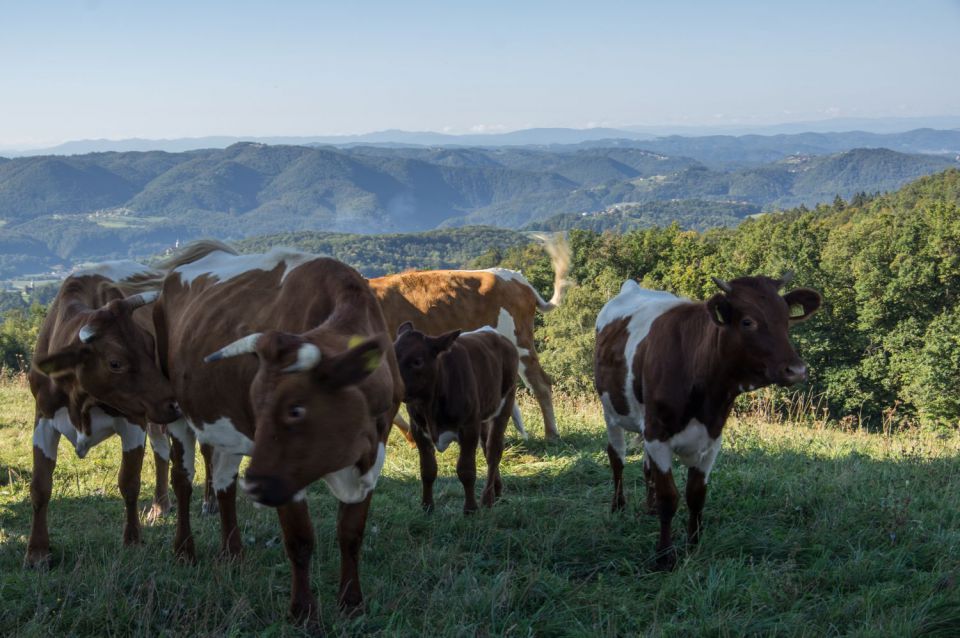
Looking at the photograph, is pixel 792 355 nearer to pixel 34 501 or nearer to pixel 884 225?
pixel 34 501

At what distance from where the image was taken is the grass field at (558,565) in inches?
168

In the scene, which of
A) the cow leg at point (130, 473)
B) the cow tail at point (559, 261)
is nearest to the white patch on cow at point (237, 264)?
the cow leg at point (130, 473)

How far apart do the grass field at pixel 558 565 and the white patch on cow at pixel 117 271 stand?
2224mm

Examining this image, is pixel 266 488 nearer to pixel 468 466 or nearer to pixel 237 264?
pixel 237 264

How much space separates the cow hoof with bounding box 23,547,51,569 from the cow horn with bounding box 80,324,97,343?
1585 millimetres

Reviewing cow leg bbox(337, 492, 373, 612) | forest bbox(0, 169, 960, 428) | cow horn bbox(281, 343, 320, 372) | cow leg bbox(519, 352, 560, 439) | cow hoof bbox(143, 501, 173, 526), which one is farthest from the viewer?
forest bbox(0, 169, 960, 428)

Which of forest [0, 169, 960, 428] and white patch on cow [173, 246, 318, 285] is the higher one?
white patch on cow [173, 246, 318, 285]

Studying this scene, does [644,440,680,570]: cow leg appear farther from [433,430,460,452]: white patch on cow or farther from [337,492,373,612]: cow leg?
[337,492,373,612]: cow leg

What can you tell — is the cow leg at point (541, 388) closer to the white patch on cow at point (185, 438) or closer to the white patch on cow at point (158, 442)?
the white patch on cow at point (158, 442)

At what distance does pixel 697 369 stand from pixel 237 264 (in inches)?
140

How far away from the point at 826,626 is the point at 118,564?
4.36m

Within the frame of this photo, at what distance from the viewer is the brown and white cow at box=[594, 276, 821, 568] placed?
16.4 feet

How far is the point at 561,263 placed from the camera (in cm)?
1322

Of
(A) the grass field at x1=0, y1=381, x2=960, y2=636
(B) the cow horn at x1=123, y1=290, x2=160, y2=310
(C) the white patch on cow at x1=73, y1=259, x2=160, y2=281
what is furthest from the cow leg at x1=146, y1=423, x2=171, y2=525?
(B) the cow horn at x1=123, y1=290, x2=160, y2=310
